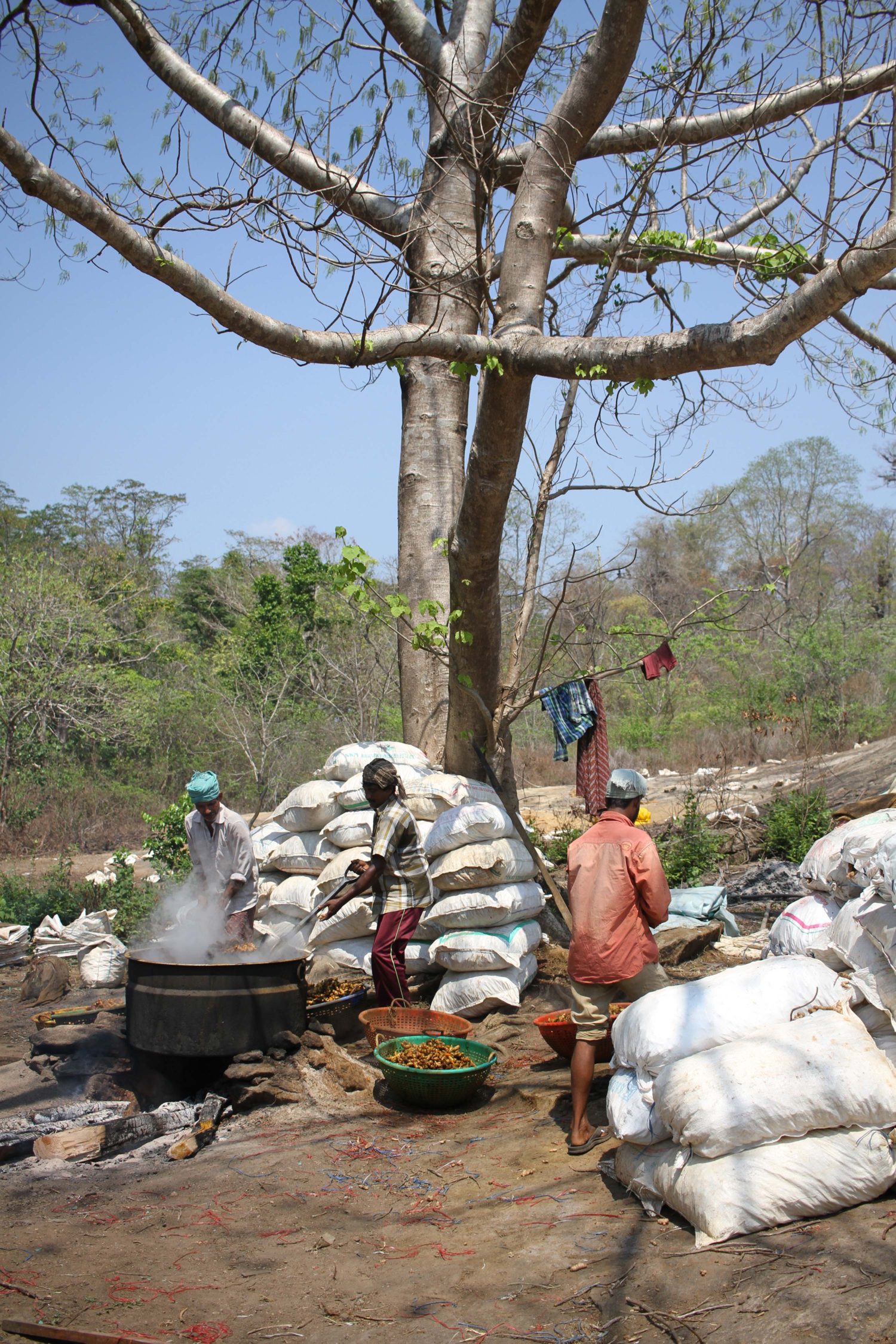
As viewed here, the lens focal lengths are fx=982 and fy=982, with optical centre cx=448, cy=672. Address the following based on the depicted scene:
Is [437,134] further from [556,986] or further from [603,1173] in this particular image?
[603,1173]

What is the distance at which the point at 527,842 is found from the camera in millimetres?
6043

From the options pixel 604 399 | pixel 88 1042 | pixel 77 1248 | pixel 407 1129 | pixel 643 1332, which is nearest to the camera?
pixel 643 1332

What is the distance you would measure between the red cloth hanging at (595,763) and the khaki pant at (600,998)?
2909mm

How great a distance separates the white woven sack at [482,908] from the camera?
5.52m

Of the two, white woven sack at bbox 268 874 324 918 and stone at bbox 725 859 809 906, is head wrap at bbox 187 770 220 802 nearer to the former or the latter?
white woven sack at bbox 268 874 324 918

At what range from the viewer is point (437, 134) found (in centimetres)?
717

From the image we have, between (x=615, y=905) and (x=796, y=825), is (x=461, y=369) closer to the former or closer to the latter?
(x=615, y=905)

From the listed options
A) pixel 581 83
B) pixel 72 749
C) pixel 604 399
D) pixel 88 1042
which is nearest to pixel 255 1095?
pixel 88 1042

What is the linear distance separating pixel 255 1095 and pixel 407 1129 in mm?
763

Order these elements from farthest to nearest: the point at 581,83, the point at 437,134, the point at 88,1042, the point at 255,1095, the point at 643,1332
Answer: the point at 437,134
the point at 581,83
the point at 88,1042
the point at 255,1095
the point at 643,1332

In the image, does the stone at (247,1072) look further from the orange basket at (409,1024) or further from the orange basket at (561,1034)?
Result: the orange basket at (561,1034)

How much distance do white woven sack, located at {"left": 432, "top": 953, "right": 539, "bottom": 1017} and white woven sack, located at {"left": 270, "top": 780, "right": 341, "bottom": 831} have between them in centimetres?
149

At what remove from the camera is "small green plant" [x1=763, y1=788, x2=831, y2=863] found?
807cm

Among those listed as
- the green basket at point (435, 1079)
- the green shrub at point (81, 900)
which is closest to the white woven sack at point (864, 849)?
the green basket at point (435, 1079)
